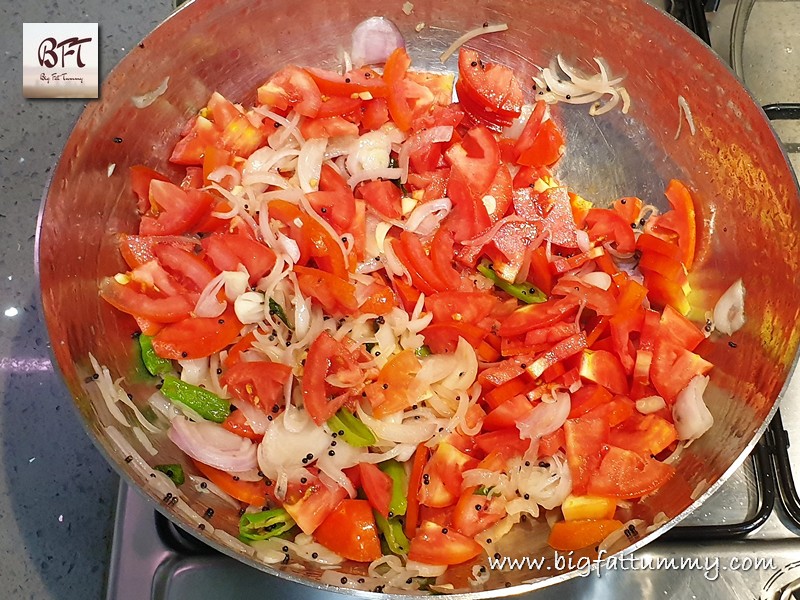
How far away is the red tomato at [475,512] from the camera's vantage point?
3.52 ft

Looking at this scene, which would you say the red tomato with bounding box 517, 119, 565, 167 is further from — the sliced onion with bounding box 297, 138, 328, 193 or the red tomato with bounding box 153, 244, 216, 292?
the red tomato with bounding box 153, 244, 216, 292

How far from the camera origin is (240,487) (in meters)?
1.12

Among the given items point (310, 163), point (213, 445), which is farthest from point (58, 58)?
point (213, 445)

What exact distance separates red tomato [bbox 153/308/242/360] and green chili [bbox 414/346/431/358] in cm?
35

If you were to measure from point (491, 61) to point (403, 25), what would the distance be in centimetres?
22

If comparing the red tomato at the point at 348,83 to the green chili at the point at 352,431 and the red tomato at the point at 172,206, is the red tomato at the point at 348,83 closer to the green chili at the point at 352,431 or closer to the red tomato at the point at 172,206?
the red tomato at the point at 172,206

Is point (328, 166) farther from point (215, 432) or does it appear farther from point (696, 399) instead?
point (696, 399)

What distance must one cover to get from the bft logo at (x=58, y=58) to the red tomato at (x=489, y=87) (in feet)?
2.76

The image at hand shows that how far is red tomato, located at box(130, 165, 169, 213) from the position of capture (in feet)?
4.13

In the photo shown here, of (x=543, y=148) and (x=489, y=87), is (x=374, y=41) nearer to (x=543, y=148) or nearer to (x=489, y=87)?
(x=489, y=87)

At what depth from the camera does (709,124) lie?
1314mm

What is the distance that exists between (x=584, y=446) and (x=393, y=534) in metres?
0.37

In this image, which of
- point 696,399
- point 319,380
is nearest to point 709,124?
point 696,399

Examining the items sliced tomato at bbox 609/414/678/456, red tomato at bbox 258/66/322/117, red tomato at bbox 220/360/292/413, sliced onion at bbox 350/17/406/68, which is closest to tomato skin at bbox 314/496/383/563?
red tomato at bbox 220/360/292/413
